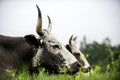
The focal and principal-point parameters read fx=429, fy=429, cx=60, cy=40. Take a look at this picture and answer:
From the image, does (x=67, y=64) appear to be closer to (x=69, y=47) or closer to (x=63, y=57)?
(x=63, y=57)

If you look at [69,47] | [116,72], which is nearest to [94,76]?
[116,72]

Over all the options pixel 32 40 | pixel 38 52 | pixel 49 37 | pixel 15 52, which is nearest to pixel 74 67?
pixel 38 52

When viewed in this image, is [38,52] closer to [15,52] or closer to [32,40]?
[32,40]

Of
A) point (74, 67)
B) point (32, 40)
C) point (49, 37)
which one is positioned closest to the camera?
point (74, 67)

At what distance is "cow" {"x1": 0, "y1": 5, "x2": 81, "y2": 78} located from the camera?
1013cm

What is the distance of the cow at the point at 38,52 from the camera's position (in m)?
10.1

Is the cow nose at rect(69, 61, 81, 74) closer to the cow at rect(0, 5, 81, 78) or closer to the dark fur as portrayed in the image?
the cow at rect(0, 5, 81, 78)

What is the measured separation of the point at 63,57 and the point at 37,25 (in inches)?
41.6

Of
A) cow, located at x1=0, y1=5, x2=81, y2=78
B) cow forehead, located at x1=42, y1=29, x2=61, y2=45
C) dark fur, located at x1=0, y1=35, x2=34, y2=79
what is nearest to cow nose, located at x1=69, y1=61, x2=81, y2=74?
cow, located at x1=0, y1=5, x2=81, y2=78

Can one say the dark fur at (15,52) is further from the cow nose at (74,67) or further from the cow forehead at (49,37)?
the cow nose at (74,67)

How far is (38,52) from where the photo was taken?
1048cm

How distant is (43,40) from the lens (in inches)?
417

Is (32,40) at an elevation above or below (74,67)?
above

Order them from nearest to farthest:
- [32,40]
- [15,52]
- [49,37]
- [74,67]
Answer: [74,67], [15,52], [32,40], [49,37]
